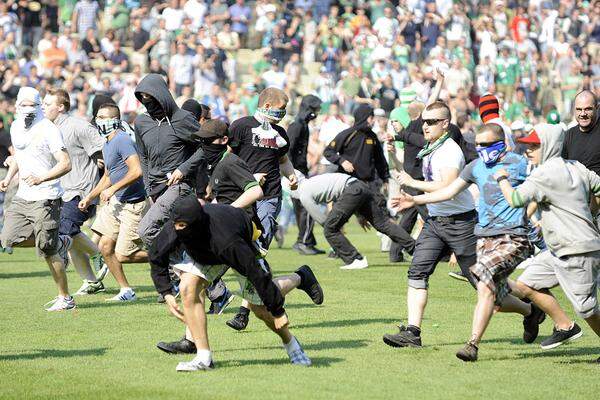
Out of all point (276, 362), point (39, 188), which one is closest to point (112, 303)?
point (39, 188)

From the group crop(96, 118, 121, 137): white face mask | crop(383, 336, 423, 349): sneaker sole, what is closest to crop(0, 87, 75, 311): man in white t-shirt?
crop(96, 118, 121, 137): white face mask

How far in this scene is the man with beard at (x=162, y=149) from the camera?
38.1 ft

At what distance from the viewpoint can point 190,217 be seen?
866cm

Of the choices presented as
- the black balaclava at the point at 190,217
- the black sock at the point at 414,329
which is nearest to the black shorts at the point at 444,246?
the black sock at the point at 414,329

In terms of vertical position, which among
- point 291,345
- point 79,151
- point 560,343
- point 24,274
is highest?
point 79,151

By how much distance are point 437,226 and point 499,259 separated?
0.99m

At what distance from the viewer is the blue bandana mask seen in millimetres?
9875

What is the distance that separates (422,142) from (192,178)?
4.49m

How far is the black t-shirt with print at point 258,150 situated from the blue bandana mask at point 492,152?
2939mm

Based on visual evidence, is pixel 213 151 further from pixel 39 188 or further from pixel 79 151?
pixel 79 151

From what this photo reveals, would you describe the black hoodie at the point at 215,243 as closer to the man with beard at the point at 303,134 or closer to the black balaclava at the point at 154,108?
the black balaclava at the point at 154,108

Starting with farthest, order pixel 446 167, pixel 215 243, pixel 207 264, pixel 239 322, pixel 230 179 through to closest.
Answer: pixel 230 179 → pixel 239 322 → pixel 446 167 → pixel 207 264 → pixel 215 243

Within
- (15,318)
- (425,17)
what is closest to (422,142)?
(15,318)

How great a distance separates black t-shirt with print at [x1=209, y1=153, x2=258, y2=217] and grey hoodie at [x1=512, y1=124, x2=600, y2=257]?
112 inches
